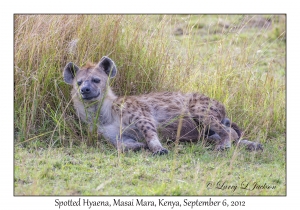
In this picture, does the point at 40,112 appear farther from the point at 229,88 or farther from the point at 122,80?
the point at 229,88

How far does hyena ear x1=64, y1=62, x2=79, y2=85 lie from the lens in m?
5.30

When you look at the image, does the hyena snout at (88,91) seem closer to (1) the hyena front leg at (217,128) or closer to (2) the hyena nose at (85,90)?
(2) the hyena nose at (85,90)

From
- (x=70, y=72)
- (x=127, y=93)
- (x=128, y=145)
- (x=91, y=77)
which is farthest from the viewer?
(x=127, y=93)

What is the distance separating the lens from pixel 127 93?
19.6ft

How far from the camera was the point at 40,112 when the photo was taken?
17.8 ft

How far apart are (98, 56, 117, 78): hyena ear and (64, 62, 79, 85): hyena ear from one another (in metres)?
0.25

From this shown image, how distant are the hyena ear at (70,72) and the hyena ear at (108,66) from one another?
0.25 metres

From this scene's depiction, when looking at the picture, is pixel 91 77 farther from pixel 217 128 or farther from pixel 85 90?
pixel 217 128

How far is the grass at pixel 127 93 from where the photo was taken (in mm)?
4207

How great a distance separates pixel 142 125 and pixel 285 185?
1522 mm

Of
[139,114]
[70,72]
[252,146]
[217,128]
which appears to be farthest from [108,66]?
[252,146]

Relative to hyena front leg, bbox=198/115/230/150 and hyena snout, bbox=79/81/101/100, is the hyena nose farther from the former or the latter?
hyena front leg, bbox=198/115/230/150

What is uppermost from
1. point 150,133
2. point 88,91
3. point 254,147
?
point 88,91

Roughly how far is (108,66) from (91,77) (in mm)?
266
